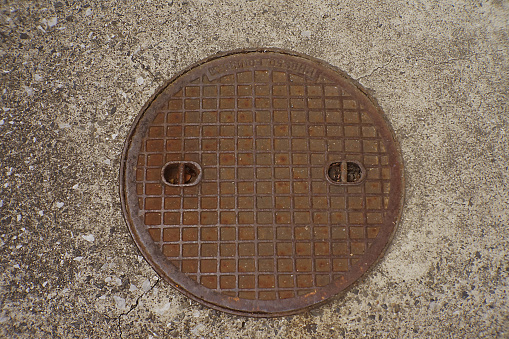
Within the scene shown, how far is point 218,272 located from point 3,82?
1.69m

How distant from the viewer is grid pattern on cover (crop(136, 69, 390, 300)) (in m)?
1.81

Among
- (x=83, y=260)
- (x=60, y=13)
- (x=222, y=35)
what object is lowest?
(x=83, y=260)

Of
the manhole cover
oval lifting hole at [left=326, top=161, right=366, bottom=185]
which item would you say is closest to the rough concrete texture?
the manhole cover

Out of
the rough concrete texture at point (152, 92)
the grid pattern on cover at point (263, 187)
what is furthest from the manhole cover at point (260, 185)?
the rough concrete texture at point (152, 92)

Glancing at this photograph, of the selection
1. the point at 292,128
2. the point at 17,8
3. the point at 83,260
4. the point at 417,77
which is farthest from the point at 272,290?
the point at 17,8

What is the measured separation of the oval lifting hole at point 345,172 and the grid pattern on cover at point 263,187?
0.12ft

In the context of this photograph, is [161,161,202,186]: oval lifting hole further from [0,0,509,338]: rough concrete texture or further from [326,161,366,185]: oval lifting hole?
[326,161,366,185]: oval lifting hole

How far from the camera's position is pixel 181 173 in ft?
6.02

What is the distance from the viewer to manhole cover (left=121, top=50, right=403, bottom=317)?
5.91 feet

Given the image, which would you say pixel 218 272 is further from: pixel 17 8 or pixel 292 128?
pixel 17 8

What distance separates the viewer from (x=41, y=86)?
6.66 feet

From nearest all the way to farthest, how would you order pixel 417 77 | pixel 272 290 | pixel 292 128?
pixel 272 290 < pixel 292 128 < pixel 417 77

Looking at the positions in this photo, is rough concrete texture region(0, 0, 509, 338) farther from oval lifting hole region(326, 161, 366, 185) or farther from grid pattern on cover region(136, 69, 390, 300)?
oval lifting hole region(326, 161, 366, 185)

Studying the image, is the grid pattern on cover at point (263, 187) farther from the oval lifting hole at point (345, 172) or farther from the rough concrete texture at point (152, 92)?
the rough concrete texture at point (152, 92)
